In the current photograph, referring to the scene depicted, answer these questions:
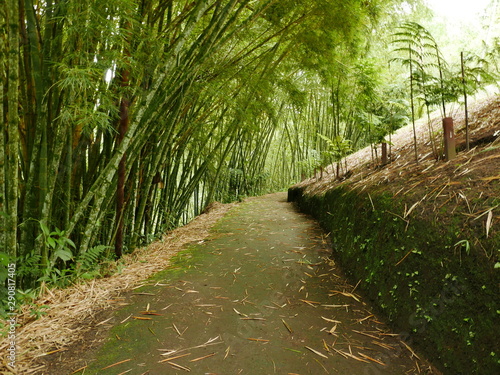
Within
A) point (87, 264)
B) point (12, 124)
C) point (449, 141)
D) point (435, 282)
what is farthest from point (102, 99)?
point (449, 141)

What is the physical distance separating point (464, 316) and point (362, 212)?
3.50 ft

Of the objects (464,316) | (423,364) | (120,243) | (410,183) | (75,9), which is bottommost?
(423,364)

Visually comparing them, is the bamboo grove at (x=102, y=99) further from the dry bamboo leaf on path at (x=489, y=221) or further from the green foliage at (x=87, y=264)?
the dry bamboo leaf on path at (x=489, y=221)

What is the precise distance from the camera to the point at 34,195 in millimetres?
1720

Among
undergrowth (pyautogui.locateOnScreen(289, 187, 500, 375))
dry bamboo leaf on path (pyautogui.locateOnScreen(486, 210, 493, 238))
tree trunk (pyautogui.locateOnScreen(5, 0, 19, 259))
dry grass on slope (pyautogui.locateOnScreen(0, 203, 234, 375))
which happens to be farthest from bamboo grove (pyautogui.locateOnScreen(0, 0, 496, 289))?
dry bamboo leaf on path (pyautogui.locateOnScreen(486, 210, 493, 238))

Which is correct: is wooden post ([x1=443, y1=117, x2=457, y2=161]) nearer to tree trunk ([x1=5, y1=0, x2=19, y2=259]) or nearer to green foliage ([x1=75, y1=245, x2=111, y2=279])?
green foliage ([x1=75, y1=245, x2=111, y2=279])

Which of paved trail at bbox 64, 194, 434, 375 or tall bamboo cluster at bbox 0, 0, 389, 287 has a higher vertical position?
tall bamboo cluster at bbox 0, 0, 389, 287

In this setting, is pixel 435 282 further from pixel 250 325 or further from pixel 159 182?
pixel 159 182

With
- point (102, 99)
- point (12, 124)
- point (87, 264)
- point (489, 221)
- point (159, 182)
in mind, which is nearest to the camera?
point (489, 221)

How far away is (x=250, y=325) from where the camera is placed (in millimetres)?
1502

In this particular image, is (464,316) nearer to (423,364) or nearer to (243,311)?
(423,364)

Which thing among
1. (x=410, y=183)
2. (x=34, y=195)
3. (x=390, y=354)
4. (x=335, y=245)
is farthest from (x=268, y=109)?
(x=390, y=354)

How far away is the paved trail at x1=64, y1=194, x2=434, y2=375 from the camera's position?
1216 millimetres

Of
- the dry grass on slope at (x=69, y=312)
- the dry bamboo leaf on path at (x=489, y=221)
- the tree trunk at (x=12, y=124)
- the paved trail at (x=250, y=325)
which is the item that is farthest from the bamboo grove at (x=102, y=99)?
the dry bamboo leaf on path at (x=489, y=221)
